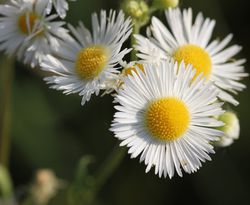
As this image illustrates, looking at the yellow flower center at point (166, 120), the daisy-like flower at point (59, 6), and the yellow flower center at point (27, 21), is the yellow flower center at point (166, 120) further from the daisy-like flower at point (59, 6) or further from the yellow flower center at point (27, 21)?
the yellow flower center at point (27, 21)

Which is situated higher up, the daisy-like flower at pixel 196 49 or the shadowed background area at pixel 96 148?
the daisy-like flower at pixel 196 49

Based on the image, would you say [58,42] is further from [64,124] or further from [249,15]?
[249,15]

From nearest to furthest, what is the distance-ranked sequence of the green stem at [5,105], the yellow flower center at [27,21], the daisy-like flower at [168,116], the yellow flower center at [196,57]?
1. the daisy-like flower at [168,116]
2. the yellow flower center at [196,57]
3. the yellow flower center at [27,21]
4. the green stem at [5,105]

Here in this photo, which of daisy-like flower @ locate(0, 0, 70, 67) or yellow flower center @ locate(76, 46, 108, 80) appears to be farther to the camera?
daisy-like flower @ locate(0, 0, 70, 67)

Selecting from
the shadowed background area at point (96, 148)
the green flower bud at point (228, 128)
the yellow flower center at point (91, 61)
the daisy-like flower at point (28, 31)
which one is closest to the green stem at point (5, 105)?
the daisy-like flower at point (28, 31)

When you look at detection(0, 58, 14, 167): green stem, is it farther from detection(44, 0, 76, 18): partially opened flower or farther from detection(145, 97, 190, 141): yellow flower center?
detection(145, 97, 190, 141): yellow flower center

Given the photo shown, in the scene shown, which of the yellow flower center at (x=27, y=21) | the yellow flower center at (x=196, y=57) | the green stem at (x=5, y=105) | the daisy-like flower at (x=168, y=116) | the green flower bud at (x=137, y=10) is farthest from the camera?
the green stem at (x=5, y=105)

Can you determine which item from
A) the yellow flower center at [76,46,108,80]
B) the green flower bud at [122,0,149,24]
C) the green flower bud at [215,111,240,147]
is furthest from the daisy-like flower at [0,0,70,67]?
the green flower bud at [215,111,240,147]

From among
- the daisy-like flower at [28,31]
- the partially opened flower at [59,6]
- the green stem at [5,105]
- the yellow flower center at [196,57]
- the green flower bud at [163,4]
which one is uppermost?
the green flower bud at [163,4]

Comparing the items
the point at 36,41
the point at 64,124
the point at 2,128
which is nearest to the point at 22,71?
the point at 64,124
